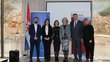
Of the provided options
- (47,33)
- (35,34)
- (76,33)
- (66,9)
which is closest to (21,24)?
(66,9)

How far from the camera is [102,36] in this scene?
13.9 meters

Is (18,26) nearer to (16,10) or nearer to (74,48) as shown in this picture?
(16,10)

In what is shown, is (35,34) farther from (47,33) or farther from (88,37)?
(88,37)

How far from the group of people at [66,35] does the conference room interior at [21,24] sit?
118 centimetres

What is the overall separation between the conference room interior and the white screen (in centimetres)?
26

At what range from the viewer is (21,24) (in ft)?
46.0

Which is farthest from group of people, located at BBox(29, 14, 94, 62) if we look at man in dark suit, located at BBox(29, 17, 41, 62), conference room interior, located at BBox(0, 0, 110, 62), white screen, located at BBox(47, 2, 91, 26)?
conference room interior, located at BBox(0, 0, 110, 62)

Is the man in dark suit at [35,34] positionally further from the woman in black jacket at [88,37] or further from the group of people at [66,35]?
the woman in black jacket at [88,37]

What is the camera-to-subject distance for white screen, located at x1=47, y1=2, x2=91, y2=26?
12844mm

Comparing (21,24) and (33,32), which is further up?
(21,24)

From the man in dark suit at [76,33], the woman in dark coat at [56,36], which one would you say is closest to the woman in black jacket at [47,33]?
the woman in dark coat at [56,36]

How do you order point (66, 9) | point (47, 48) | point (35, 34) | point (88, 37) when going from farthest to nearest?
point (66, 9), point (47, 48), point (35, 34), point (88, 37)

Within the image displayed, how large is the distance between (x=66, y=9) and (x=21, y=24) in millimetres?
2121

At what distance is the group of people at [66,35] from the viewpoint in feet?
38.2
